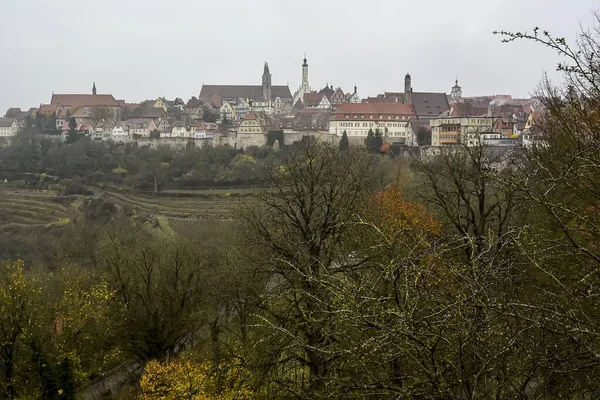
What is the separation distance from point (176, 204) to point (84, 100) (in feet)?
155

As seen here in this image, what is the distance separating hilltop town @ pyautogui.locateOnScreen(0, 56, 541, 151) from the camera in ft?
176

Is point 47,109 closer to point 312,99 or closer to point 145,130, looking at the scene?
point 145,130

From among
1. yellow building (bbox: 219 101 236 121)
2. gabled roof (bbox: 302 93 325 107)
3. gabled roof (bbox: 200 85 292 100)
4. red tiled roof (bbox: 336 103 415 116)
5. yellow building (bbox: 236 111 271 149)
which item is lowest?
yellow building (bbox: 236 111 271 149)

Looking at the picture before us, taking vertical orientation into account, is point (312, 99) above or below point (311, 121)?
above

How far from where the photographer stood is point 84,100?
270ft

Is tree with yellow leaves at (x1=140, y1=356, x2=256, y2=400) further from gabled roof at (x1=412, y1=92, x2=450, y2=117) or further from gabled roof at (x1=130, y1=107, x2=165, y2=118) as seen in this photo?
gabled roof at (x1=130, y1=107, x2=165, y2=118)

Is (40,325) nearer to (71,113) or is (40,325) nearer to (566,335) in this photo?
(566,335)

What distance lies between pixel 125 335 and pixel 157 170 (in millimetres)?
35178

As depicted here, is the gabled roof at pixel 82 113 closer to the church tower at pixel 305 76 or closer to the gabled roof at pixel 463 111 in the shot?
the church tower at pixel 305 76

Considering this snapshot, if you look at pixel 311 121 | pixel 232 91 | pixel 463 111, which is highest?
pixel 232 91

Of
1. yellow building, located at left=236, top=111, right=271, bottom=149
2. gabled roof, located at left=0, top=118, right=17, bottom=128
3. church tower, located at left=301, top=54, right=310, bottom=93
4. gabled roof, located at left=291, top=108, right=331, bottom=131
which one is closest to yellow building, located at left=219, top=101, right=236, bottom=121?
gabled roof, located at left=291, top=108, right=331, bottom=131

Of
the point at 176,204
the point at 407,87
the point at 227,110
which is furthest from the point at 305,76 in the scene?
the point at 176,204

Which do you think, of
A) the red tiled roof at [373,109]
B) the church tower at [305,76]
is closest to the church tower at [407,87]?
the red tiled roof at [373,109]

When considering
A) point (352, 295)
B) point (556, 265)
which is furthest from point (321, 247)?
point (352, 295)
